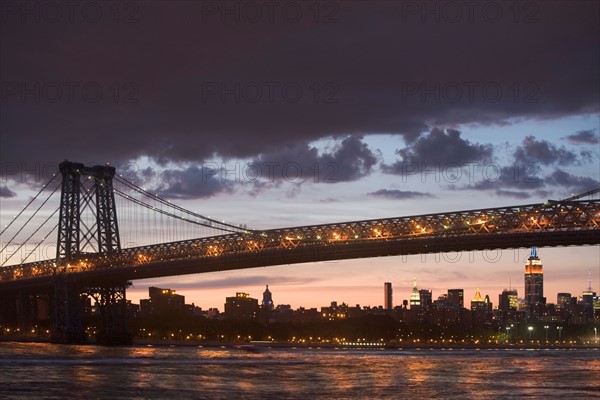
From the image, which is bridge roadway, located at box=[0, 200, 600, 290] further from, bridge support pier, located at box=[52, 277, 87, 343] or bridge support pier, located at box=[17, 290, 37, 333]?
bridge support pier, located at box=[17, 290, 37, 333]

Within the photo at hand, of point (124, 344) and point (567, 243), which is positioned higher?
point (567, 243)

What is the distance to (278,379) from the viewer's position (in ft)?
229

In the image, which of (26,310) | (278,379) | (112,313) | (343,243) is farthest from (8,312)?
(278,379)

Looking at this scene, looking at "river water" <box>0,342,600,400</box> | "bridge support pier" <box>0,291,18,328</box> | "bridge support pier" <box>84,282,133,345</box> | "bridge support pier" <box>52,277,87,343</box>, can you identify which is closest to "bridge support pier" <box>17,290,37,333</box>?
"bridge support pier" <box>0,291,18,328</box>

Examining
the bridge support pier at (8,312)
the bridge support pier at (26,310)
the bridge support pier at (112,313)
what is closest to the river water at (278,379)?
the bridge support pier at (112,313)

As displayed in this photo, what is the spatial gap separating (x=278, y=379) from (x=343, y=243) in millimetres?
49318

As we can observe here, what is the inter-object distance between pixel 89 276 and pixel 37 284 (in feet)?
51.5

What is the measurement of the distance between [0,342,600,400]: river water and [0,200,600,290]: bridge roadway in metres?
15.4

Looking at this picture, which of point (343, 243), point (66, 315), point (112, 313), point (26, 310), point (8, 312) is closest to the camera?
point (343, 243)

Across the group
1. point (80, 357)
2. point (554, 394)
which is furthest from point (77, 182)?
point (554, 394)

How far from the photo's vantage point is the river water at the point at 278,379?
5884 centimetres

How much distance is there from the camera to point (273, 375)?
73.9 meters

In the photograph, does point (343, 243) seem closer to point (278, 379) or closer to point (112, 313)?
point (112, 313)

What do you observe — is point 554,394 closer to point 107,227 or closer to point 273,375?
point 273,375
